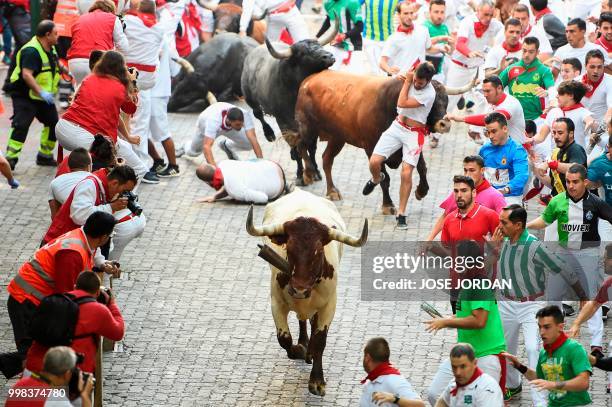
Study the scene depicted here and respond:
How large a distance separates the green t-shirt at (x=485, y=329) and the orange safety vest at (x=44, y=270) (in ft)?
8.97

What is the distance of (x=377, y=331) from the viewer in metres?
11.5

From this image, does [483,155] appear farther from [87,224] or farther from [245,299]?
[87,224]

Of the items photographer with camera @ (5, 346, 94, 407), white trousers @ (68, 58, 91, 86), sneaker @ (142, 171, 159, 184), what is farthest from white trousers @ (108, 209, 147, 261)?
sneaker @ (142, 171, 159, 184)

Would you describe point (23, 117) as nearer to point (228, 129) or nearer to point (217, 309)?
point (228, 129)

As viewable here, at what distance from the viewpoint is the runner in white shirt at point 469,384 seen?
27.0 ft

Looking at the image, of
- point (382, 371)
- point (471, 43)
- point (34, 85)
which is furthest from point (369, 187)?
point (382, 371)

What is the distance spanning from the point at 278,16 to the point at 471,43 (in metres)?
3.11

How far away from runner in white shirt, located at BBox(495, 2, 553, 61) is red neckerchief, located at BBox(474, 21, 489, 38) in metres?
0.46

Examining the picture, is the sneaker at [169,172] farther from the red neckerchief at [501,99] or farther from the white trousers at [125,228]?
the red neckerchief at [501,99]

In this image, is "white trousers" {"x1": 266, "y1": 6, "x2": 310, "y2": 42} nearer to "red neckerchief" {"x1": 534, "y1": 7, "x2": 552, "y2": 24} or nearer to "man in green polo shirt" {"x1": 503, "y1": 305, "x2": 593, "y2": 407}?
"red neckerchief" {"x1": 534, "y1": 7, "x2": 552, "y2": 24}

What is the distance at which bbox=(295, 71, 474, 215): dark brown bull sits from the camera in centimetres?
1455

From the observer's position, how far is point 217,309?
473 inches

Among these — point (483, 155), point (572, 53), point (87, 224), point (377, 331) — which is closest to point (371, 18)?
point (572, 53)

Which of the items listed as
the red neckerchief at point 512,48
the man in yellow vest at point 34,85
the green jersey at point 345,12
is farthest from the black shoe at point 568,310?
the green jersey at point 345,12
